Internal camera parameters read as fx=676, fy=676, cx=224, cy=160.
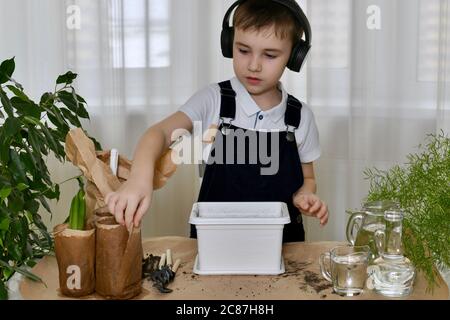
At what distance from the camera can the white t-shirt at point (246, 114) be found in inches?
63.2

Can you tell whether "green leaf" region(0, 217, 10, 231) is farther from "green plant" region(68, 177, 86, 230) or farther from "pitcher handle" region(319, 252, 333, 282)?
"pitcher handle" region(319, 252, 333, 282)

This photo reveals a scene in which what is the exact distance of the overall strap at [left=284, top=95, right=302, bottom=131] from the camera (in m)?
1.62

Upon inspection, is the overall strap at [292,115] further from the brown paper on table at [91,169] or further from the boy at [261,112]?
the brown paper on table at [91,169]

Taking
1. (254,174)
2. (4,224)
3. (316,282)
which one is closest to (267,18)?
(254,174)

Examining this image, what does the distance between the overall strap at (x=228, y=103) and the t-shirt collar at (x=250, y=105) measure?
11mm

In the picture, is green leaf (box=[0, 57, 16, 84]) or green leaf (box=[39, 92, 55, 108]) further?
green leaf (box=[39, 92, 55, 108])

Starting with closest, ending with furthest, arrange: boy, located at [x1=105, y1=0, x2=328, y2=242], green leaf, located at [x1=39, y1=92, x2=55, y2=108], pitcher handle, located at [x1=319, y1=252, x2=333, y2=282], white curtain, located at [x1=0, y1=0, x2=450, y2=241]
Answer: pitcher handle, located at [x1=319, y1=252, x2=333, y2=282] < boy, located at [x1=105, y1=0, x2=328, y2=242] < green leaf, located at [x1=39, y1=92, x2=55, y2=108] < white curtain, located at [x1=0, y1=0, x2=450, y2=241]

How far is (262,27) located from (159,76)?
0.79m

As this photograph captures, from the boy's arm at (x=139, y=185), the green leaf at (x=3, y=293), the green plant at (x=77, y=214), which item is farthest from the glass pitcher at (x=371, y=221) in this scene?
the green leaf at (x=3, y=293)

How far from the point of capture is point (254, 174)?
1.62 m

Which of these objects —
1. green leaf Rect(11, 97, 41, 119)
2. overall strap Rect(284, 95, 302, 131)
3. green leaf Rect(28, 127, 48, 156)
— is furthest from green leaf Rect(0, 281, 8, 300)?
overall strap Rect(284, 95, 302, 131)
